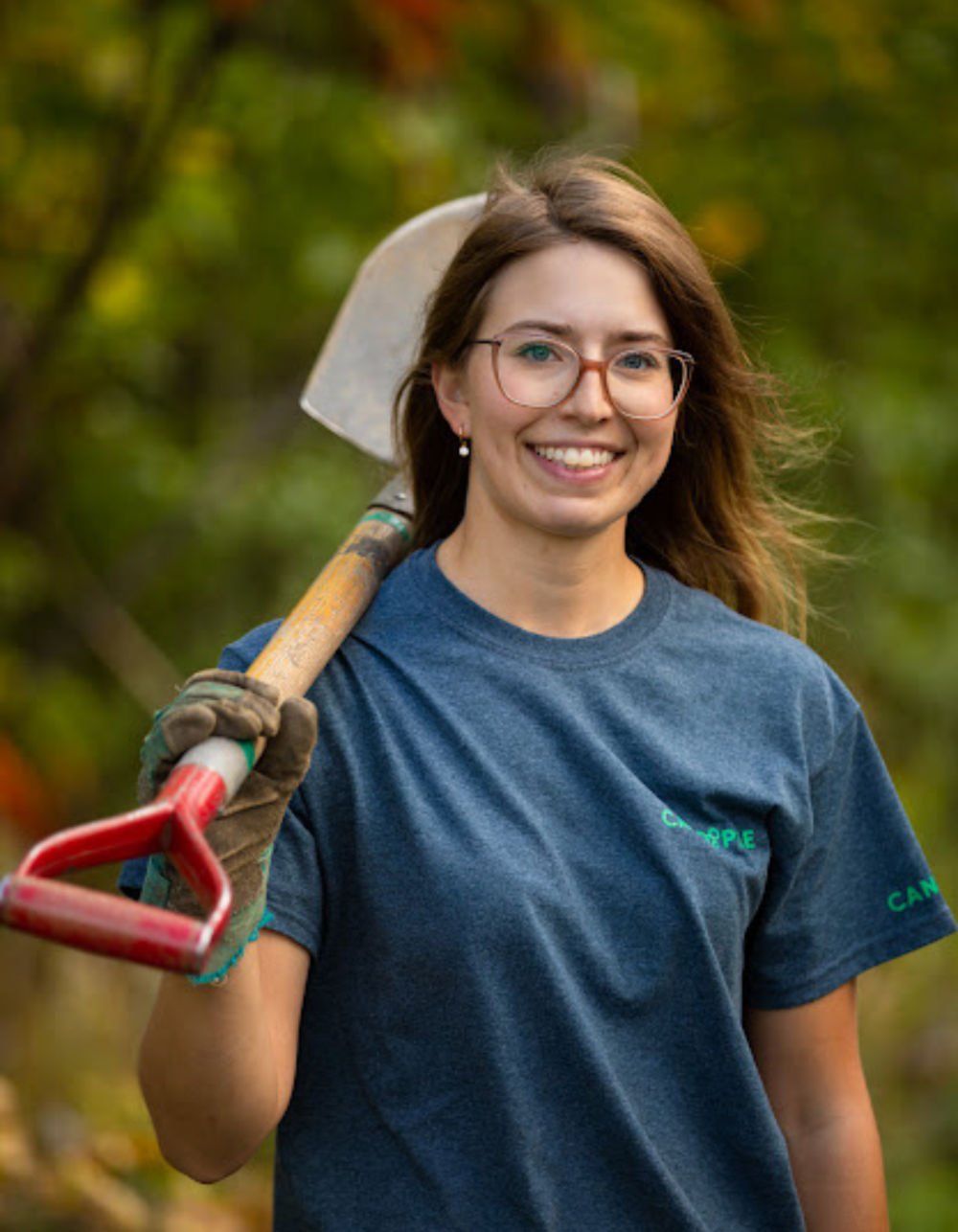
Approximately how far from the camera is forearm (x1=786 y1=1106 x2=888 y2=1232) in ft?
6.48

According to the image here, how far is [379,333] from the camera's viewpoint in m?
2.49

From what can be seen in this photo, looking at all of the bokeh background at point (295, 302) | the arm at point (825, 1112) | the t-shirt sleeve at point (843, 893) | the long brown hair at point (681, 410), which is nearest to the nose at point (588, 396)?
the long brown hair at point (681, 410)

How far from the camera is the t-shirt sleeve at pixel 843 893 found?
192 cm

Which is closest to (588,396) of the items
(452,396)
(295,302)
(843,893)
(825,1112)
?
(452,396)

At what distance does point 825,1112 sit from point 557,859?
59 centimetres

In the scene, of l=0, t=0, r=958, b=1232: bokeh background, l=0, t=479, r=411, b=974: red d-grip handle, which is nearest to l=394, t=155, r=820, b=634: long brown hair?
l=0, t=479, r=411, b=974: red d-grip handle

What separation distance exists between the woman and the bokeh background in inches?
78.5

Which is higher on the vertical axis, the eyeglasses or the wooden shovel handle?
the eyeglasses

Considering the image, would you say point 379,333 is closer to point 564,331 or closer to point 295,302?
point 564,331

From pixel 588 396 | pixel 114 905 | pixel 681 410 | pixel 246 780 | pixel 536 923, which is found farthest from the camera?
pixel 681 410

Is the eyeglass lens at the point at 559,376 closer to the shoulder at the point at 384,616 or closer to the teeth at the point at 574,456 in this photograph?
the teeth at the point at 574,456

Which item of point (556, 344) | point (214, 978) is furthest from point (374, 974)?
point (556, 344)

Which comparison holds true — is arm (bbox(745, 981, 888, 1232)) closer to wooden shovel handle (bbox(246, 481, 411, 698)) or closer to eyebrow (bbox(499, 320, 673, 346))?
wooden shovel handle (bbox(246, 481, 411, 698))

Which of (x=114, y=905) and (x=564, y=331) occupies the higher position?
(x=564, y=331)
